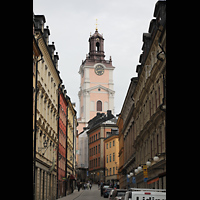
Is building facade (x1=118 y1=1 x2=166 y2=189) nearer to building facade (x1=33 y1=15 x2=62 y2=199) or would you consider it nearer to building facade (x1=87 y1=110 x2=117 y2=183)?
building facade (x1=33 y1=15 x2=62 y2=199)

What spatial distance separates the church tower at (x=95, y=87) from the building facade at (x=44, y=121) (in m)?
86.7

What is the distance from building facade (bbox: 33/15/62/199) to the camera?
33500mm

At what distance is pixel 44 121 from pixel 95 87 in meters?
98.9

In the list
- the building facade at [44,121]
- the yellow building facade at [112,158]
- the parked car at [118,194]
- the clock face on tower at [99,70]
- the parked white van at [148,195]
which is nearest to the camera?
the parked white van at [148,195]

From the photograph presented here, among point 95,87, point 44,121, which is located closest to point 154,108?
point 44,121

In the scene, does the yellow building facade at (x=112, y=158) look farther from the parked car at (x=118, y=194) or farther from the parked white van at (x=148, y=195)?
the parked white van at (x=148, y=195)

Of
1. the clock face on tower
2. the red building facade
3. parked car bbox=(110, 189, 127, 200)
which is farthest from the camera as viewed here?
the clock face on tower

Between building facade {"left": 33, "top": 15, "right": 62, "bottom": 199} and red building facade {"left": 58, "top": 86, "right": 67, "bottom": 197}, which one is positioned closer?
building facade {"left": 33, "top": 15, "right": 62, "bottom": 199}

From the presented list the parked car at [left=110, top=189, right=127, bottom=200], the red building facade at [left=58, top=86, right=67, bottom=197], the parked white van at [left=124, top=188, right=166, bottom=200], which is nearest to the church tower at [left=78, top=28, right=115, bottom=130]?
the red building facade at [left=58, top=86, right=67, bottom=197]

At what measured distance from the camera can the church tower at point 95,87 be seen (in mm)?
135125

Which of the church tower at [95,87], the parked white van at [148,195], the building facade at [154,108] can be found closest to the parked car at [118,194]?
the building facade at [154,108]

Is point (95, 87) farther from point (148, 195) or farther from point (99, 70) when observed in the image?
point (148, 195)

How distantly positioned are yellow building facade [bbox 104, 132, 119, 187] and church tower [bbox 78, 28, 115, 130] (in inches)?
1236
